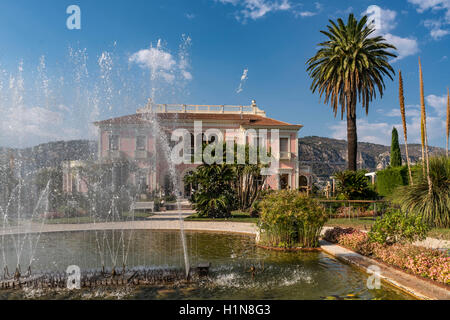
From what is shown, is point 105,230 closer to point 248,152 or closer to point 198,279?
point 198,279

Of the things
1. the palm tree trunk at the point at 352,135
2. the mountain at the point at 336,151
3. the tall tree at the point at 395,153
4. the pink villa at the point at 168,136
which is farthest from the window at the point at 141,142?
the mountain at the point at 336,151

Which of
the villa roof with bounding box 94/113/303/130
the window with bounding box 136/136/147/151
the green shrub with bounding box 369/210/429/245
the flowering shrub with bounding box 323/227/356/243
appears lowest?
the flowering shrub with bounding box 323/227/356/243

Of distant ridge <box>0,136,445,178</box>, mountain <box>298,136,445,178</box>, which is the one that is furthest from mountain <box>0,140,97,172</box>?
mountain <box>298,136,445,178</box>

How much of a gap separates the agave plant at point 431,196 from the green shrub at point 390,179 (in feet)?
31.3

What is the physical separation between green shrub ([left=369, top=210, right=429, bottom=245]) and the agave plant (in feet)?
10.7

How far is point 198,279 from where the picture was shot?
7.07 metres

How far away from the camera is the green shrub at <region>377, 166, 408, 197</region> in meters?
22.6

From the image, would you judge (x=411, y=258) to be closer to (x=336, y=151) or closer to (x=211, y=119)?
(x=211, y=119)

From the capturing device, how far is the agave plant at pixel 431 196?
11836 mm

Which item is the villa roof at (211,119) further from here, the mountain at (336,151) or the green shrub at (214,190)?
the mountain at (336,151)

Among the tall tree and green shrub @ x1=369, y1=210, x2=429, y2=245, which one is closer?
green shrub @ x1=369, y1=210, x2=429, y2=245

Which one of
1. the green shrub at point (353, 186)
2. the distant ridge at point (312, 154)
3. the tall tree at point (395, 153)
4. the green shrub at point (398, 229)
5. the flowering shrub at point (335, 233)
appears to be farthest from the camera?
the tall tree at point (395, 153)

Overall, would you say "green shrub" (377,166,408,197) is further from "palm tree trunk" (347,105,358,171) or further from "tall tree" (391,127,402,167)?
"tall tree" (391,127,402,167)

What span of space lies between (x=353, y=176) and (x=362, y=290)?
1656 centimetres
